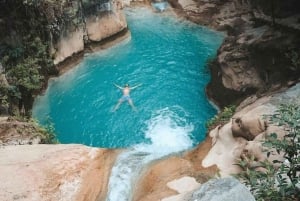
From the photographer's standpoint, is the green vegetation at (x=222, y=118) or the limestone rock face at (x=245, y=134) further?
the green vegetation at (x=222, y=118)

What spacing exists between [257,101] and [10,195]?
9.34m

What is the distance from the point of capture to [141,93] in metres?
20.2

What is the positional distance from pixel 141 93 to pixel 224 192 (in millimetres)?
12116

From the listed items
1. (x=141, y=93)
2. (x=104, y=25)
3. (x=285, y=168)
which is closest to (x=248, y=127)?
(x=285, y=168)

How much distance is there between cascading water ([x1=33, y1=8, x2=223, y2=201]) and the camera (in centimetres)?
1742

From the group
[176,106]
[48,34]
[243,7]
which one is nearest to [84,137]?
[176,106]

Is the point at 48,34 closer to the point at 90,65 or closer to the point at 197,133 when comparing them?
the point at 90,65

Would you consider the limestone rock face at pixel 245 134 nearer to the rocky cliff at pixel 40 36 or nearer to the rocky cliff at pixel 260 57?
the rocky cliff at pixel 260 57

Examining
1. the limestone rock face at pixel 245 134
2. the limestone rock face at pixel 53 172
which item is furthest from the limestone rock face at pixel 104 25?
the limestone rock face at pixel 245 134

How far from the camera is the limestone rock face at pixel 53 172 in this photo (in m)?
11.8

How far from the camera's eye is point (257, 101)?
627 inches

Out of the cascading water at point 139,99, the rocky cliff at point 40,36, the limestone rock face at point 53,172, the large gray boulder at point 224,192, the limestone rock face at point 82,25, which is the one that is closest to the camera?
the large gray boulder at point 224,192

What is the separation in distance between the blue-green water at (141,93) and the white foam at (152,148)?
0.14 feet

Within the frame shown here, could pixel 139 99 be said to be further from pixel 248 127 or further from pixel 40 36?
pixel 248 127
